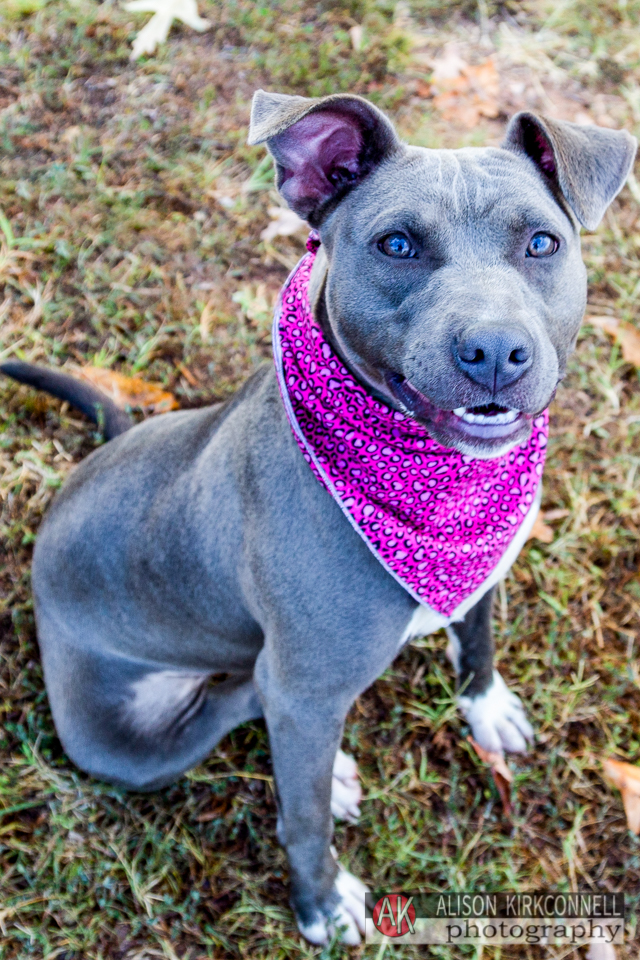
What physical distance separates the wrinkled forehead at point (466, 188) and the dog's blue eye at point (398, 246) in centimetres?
6

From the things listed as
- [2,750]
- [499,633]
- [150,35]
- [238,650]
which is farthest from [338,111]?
[150,35]

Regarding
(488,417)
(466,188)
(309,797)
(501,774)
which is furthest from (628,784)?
(466,188)

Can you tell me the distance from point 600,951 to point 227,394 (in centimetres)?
295

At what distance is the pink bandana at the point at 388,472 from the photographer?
8.46 feet

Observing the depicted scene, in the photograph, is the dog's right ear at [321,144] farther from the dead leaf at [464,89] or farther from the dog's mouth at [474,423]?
the dead leaf at [464,89]

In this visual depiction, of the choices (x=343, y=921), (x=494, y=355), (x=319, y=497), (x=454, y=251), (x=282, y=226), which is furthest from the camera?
(x=282, y=226)

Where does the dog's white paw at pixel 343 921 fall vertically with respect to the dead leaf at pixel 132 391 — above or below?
below

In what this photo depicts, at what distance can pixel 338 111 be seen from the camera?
241 centimetres

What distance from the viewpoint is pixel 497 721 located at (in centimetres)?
367

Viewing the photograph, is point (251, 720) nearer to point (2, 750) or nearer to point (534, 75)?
point (2, 750)

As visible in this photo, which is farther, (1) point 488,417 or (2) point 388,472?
(2) point 388,472

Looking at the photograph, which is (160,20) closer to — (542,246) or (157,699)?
(542,246)

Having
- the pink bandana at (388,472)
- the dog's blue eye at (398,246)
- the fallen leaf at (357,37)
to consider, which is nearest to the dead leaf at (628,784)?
the pink bandana at (388,472)

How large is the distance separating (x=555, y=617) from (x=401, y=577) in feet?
5.40
